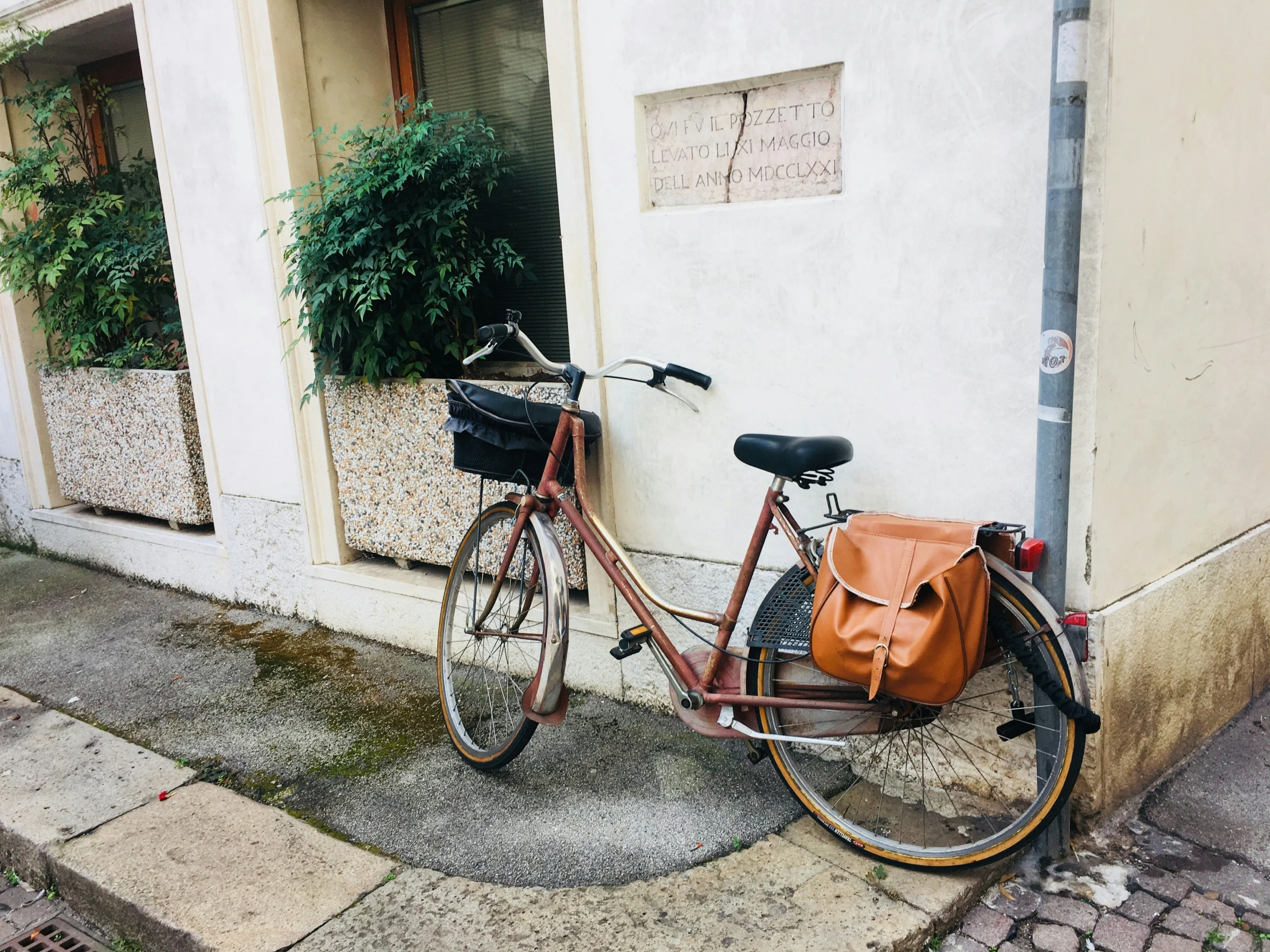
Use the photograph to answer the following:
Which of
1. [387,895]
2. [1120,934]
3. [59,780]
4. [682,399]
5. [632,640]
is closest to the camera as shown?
[1120,934]

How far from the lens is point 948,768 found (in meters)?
3.14

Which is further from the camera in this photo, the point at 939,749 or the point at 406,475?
the point at 406,475

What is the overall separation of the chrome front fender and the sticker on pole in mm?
1540

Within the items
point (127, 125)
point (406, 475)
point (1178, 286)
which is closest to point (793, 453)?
point (1178, 286)

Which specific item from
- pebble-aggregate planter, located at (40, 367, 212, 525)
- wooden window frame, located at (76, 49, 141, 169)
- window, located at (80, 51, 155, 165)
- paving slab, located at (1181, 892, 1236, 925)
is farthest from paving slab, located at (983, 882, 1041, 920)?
wooden window frame, located at (76, 49, 141, 169)

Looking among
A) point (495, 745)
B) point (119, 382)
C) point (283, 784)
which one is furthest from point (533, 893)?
point (119, 382)

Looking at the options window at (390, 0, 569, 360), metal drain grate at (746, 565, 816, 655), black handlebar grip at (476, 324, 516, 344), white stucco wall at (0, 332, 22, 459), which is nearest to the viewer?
metal drain grate at (746, 565, 816, 655)

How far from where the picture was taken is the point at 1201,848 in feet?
9.69

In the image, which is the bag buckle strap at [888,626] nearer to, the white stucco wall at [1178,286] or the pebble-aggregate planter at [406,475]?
the white stucco wall at [1178,286]

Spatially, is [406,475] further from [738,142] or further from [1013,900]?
[1013,900]

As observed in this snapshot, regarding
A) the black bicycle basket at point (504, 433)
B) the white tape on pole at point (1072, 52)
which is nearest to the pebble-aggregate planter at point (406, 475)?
the black bicycle basket at point (504, 433)

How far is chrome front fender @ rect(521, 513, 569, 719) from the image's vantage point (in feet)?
10.7

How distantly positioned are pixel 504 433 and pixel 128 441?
11.6 ft

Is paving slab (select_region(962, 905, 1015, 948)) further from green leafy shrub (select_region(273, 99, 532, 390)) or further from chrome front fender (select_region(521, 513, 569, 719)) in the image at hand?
green leafy shrub (select_region(273, 99, 532, 390))
